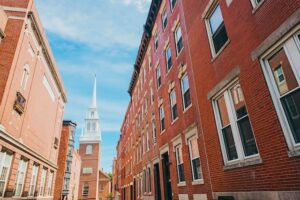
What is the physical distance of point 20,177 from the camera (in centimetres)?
1536

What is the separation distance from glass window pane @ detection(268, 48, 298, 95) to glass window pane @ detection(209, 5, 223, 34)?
3451 millimetres

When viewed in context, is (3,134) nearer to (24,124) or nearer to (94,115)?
(24,124)

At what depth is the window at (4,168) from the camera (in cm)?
1226

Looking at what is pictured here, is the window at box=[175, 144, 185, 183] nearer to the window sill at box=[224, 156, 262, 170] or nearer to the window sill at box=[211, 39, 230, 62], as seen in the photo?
the window sill at box=[224, 156, 262, 170]

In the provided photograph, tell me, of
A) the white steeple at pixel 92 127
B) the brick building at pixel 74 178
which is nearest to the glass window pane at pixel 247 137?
the brick building at pixel 74 178

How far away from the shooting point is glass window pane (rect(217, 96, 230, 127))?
7422mm

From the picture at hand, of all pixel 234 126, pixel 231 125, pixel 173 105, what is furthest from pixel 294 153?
pixel 173 105

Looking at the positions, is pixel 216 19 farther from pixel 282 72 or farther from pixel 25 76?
pixel 25 76

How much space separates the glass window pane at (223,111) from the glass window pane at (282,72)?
2.39 m

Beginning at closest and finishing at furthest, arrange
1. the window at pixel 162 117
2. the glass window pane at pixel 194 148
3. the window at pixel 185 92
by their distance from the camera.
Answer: the glass window pane at pixel 194 148, the window at pixel 185 92, the window at pixel 162 117

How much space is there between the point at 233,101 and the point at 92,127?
7010cm

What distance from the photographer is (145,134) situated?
20844 mm

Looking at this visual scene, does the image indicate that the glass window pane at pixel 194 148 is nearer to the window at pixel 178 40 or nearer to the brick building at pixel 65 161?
the window at pixel 178 40

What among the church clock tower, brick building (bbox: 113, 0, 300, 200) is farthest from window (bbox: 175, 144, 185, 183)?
the church clock tower
